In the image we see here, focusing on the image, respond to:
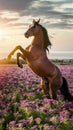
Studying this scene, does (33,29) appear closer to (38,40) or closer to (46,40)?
(38,40)

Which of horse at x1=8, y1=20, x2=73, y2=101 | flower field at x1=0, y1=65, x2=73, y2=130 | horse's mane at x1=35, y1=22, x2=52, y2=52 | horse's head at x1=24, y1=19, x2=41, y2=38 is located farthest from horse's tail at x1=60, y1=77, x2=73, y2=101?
horse's head at x1=24, y1=19, x2=41, y2=38

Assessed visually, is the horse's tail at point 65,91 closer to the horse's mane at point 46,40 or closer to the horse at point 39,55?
the horse at point 39,55

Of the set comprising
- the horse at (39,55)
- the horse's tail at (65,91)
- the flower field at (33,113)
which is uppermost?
the horse at (39,55)

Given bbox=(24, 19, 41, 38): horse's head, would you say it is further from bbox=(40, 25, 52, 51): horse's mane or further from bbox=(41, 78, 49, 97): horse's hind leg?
bbox=(41, 78, 49, 97): horse's hind leg

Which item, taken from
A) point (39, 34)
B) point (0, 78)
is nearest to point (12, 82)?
point (0, 78)

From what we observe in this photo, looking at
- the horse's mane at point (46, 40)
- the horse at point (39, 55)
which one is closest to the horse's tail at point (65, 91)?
the horse at point (39, 55)

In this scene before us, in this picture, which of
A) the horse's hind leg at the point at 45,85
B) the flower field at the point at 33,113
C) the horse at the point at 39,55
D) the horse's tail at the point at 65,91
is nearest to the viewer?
the flower field at the point at 33,113

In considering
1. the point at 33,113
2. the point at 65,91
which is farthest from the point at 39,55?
the point at 33,113

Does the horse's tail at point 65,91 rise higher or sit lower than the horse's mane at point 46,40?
lower

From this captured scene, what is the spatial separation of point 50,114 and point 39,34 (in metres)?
2.75

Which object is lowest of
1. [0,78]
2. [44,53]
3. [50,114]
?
[0,78]

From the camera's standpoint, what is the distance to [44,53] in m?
10.7

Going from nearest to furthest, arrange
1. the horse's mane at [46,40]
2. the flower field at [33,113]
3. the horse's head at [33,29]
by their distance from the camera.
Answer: the flower field at [33,113] → the horse's head at [33,29] → the horse's mane at [46,40]

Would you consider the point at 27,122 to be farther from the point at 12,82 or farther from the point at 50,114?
the point at 12,82
